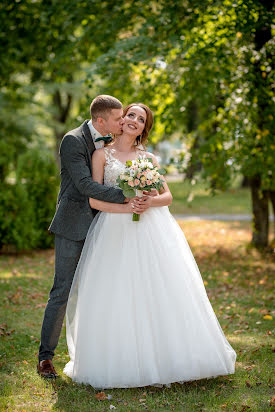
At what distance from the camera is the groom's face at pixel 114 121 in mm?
4531

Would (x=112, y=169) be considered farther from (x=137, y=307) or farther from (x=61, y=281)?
(x=137, y=307)

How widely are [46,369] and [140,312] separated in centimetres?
110

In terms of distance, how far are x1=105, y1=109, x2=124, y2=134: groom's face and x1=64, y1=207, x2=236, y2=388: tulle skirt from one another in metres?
0.76

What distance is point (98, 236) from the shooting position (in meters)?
4.43

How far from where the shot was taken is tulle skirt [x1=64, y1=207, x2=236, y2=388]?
13.5ft

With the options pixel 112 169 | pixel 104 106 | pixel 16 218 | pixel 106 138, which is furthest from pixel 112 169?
pixel 16 218

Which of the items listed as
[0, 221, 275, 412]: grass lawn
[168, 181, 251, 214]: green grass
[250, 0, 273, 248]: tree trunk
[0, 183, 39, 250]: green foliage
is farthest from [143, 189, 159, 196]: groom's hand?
[168, 181, 251, 214]: green grass

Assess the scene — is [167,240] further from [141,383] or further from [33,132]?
[33,132]

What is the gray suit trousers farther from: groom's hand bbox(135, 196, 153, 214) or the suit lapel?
the suit lapel

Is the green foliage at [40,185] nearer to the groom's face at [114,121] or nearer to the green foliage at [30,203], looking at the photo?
the green foliage at [30,203]

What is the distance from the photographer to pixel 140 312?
4180 mm

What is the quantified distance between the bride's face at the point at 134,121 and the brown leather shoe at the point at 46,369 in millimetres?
2173

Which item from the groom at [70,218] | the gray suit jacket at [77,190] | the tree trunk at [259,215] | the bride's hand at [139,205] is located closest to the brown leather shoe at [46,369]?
the groom at [70,218]

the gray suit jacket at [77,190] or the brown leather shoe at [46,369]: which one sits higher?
the gray suit jacket at [77,190]
